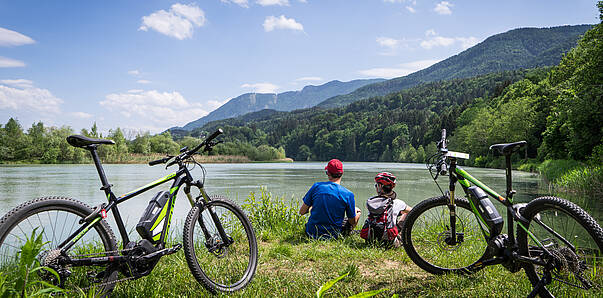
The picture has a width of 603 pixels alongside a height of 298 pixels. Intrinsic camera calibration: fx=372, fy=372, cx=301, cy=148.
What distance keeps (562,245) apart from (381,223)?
7.19ft

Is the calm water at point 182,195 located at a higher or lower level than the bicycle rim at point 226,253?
lower

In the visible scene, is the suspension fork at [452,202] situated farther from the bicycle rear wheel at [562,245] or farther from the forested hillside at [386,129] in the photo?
the forested hillside at [386,129]

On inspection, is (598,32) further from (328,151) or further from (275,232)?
(328,151)

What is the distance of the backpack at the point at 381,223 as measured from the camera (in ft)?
15.0

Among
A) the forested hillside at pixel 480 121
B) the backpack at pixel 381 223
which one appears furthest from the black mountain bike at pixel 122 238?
the forested hillside at pixel 480 121

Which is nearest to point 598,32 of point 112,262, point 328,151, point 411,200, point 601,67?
point 601,67

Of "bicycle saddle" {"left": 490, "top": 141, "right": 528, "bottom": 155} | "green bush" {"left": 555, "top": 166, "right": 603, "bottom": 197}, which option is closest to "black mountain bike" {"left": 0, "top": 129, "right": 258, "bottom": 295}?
"bicycle saddle" {"left": 490, "top": 141, "right": 528, "bottom": 155}

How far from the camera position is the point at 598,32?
782 inches

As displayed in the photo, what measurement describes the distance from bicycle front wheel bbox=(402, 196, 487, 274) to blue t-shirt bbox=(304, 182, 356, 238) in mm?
1427

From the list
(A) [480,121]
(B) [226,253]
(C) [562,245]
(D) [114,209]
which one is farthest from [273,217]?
(A) [480,121]

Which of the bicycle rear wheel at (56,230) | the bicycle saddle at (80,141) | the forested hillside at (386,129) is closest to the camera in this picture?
the bicycle rear wheel at (56,230)

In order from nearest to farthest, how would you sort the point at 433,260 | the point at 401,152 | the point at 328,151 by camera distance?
1. the point at 433,260
2. the point at 401,152
3. the point at 328,151

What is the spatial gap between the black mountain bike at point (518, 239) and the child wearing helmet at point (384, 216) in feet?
3.64

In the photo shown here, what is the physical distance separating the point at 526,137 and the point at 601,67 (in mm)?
26477
